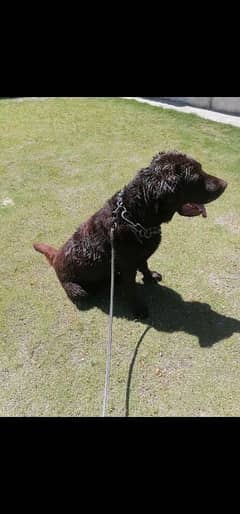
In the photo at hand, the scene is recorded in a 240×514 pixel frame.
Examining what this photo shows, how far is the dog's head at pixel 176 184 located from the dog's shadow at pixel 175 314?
1307mm

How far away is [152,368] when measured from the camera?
3.81 m

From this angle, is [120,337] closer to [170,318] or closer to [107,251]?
[170,318]

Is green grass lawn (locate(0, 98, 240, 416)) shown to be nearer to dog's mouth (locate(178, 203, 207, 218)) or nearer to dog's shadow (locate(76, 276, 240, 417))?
dog's shadow (locate(76, 276, 240, 417))

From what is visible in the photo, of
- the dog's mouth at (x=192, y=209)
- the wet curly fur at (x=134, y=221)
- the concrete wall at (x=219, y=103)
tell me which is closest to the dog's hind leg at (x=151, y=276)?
the wet curly fur at (x=134, y=221)

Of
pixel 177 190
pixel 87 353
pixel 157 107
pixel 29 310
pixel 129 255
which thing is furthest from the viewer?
pixel 157 107

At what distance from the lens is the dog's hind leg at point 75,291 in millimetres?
4254

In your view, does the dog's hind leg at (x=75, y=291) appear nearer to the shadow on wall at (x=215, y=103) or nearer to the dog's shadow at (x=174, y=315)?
the dog's shadow at (x=174, y=315)

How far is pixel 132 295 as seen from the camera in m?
4.07

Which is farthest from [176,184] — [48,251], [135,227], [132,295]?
[48,251]

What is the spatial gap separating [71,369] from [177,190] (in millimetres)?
1992

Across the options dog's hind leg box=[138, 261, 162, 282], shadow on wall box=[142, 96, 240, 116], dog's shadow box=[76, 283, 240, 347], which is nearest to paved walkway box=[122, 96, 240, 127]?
shadow on wall box=[142, 96, 240, 116]

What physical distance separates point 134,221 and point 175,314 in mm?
1303

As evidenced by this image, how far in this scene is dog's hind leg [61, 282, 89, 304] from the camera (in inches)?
167
